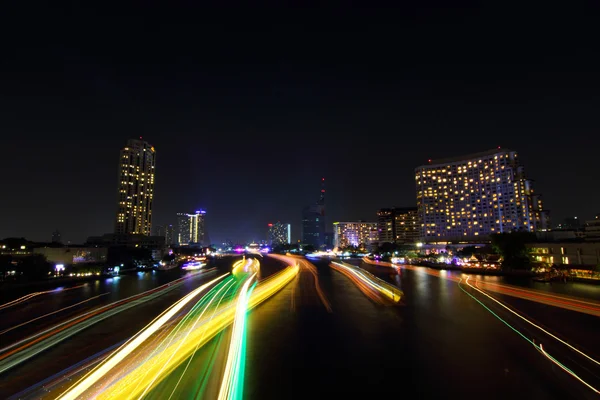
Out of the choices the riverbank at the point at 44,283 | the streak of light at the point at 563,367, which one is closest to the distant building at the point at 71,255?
the riverbank at the point at 44,283

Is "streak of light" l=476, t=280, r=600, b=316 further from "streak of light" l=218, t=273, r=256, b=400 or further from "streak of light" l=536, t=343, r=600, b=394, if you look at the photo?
"streak of light" l=218, t=273, r=256, b=400

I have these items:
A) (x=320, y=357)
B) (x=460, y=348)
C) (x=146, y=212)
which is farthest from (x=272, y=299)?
(x=146, y=212)

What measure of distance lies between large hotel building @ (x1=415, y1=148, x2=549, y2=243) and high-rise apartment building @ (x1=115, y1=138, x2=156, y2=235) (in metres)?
136

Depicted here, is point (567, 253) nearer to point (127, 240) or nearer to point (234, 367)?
point (234, 367)

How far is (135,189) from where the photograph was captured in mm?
154000

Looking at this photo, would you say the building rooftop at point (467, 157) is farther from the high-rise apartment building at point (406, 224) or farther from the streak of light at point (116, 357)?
the streak of light at point (116, 357)

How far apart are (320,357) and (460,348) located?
18.6 feet

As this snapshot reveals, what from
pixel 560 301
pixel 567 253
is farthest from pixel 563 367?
pixel 567 253

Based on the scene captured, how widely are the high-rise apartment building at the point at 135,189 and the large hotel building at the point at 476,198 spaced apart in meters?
136

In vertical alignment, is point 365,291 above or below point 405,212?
below

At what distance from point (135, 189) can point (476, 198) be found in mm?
160417

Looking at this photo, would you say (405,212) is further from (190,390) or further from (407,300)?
(190,390)

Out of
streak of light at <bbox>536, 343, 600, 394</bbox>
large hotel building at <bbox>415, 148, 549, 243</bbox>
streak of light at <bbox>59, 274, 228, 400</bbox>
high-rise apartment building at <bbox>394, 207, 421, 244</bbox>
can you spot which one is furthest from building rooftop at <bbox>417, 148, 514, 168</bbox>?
streak of light at <bbox>59, 274, 228, 400</bbox>

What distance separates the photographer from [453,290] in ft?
88.9
